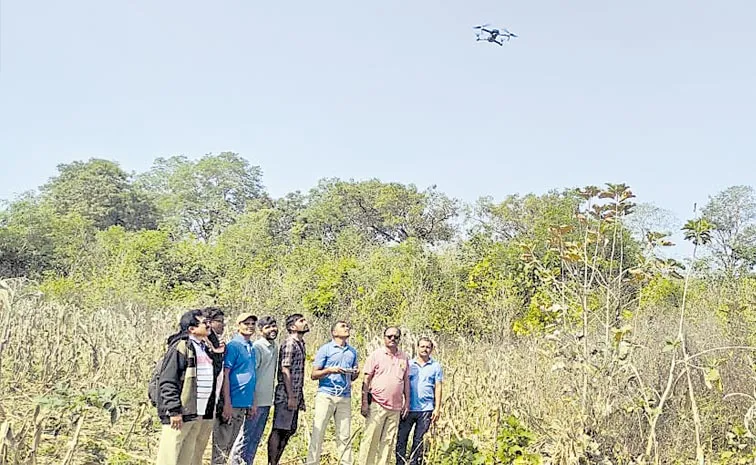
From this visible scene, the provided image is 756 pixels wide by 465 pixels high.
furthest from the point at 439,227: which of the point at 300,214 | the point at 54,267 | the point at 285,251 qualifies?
the point at 54,267

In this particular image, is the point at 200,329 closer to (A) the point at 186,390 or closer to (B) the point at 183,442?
(A) the point at 186,390

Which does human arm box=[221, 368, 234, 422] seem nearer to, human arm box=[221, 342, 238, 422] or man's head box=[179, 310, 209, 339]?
human arm box=[221, 342, 238, 422]

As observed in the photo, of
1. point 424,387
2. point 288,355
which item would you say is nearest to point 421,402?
point 424,387

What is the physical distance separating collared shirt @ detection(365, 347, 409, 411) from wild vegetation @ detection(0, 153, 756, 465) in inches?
28.4

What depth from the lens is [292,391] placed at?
604 cm

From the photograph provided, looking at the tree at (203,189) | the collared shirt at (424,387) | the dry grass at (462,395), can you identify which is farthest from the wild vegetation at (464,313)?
the tree at (203,189)

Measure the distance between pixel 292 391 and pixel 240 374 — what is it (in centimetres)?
59

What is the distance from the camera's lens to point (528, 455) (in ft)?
19.0

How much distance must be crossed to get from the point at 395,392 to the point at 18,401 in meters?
4.66

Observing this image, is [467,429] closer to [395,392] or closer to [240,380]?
[395,392]

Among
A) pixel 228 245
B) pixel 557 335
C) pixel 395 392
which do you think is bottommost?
pixel 395 392

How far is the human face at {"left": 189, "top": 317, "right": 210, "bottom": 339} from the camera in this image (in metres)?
5.06

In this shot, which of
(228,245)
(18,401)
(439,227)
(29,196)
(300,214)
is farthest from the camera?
(29,196)

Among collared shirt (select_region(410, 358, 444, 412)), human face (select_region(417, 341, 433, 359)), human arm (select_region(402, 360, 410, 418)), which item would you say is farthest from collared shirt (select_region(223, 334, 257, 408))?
human face (select_region(417, 341, 433, 359))
